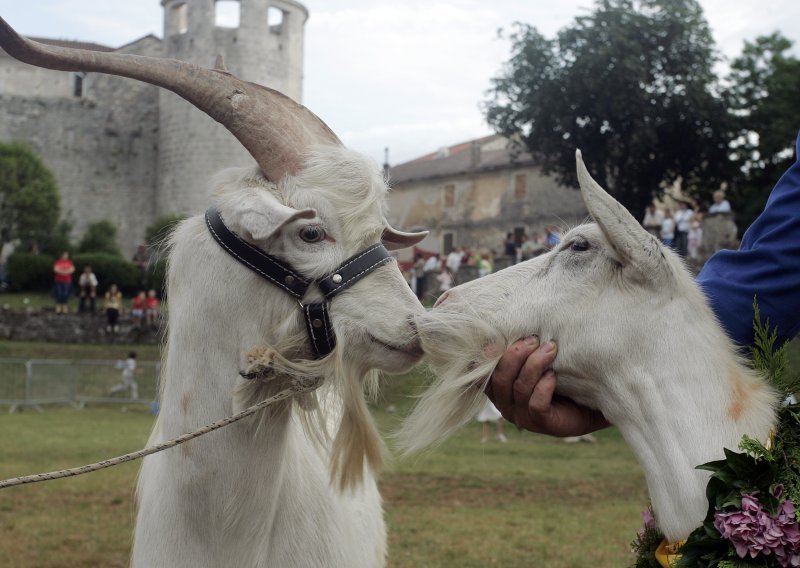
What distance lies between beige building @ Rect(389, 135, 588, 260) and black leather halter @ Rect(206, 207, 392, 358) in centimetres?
4599

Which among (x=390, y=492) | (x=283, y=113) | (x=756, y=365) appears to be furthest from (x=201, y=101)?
(x=390, y=492)

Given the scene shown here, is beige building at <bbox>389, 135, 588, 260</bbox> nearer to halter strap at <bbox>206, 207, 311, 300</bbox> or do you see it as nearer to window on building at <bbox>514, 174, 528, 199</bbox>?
window on building at <bbox>514, 174, 528, 199</bbox>

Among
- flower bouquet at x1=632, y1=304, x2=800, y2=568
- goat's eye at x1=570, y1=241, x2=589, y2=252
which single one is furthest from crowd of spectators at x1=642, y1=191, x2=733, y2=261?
flower bouquet at x1=632, y1=304, x2=800, y2=568

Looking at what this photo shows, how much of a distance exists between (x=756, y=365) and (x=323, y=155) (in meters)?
1.58

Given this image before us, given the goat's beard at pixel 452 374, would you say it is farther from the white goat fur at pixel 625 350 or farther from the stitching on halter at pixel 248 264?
the stitching on halter at pixel 248 264

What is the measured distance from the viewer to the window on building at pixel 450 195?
188 feet

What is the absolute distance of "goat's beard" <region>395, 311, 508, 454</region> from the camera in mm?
2812

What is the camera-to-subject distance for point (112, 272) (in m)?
41.1

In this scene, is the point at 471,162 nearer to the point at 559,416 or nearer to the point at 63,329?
the point at 63,329

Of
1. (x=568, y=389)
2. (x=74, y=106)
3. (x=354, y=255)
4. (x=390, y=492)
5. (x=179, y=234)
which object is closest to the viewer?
(x=568, y=389)

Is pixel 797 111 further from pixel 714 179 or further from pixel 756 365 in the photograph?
pixel 756 365

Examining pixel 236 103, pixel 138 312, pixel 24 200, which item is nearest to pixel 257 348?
pixel 236 103

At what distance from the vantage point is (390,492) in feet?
36.0

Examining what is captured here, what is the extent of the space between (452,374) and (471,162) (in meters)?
55.8
